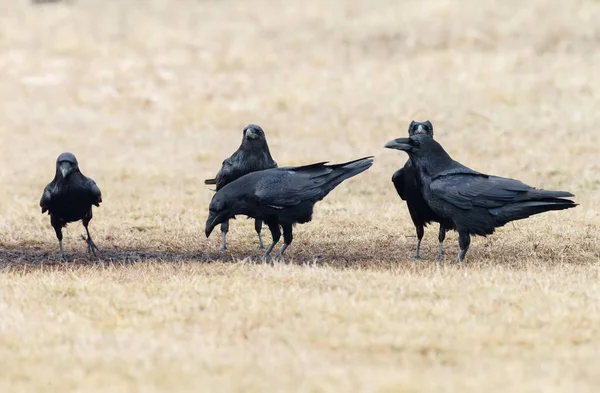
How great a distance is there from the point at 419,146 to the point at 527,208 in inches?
58.0

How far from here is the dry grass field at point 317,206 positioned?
6914mm

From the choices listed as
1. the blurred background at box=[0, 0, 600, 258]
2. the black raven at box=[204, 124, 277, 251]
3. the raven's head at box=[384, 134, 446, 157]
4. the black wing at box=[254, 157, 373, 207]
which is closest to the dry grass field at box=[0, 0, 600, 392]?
the blurred background at box=[0, 0, 600, 258]

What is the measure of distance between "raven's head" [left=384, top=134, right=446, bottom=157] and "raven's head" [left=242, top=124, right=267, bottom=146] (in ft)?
6.40

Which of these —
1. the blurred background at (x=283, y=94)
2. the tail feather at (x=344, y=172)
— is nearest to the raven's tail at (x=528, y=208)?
the tail feather at (x=344, y=172)

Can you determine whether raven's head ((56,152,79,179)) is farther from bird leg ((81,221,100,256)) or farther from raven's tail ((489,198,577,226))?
raven's tail ((489,198,577,226))

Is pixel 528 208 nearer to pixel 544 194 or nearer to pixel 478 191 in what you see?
pixel 544 194

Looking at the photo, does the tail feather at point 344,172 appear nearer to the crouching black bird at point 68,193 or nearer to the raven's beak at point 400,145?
the raven's beak at point 400,145

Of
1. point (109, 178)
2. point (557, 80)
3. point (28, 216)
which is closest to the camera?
point (28, 216)

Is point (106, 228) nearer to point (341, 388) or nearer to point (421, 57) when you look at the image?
point (341, 388)

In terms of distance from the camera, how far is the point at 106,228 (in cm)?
1443

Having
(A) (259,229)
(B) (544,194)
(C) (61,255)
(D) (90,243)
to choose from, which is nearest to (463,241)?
(B) (544,194)

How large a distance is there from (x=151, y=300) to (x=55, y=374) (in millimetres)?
→ 1952

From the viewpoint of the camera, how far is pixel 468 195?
10.6 meters

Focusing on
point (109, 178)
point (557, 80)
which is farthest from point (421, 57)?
point (109, 178)
